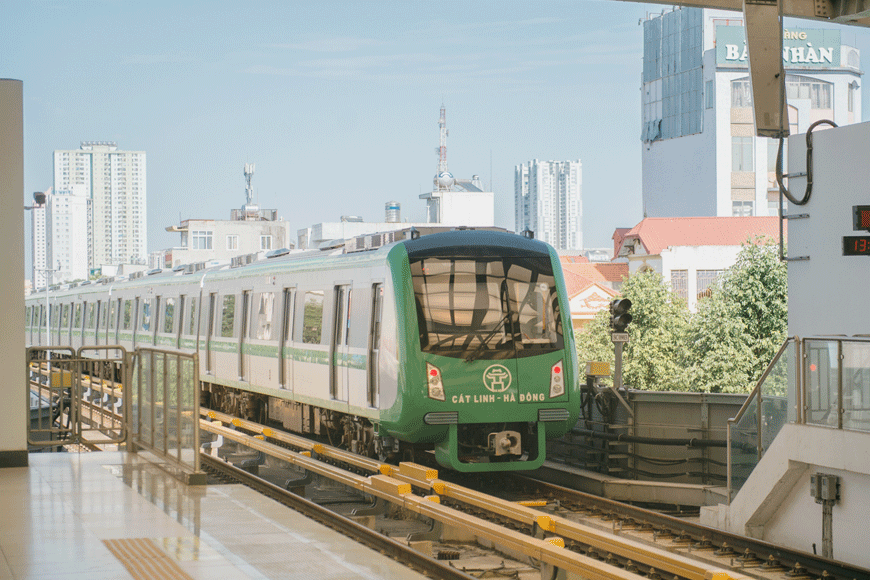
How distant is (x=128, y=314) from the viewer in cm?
2966

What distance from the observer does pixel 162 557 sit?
7852 millimetres

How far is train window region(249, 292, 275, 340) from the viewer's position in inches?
723

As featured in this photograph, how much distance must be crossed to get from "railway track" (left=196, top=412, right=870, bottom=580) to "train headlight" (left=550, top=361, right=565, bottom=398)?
119 centimetres

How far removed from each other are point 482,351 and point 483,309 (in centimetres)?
52

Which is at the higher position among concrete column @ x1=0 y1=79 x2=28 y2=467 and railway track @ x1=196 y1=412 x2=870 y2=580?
concrete column @ x1=0 y1=79 x2=28 y2=467

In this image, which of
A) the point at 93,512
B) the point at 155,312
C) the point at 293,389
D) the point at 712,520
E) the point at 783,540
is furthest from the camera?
the point at 155,312

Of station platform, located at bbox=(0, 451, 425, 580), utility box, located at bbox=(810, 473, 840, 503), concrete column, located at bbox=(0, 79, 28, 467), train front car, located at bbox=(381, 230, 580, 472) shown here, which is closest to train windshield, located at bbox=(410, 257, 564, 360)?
train front car, located at bbox=(381, 230, 580, 472)

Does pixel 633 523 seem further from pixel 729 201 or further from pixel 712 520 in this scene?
pixel 729 201

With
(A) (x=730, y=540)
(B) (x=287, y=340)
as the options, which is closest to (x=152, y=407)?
(B) (x=287, y=340)

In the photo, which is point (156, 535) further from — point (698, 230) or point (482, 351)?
point (698, 230)

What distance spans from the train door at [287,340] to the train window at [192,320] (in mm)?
6130

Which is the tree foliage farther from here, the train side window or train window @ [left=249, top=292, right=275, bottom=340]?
the train side window

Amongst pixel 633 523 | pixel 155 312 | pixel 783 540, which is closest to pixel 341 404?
pixel 633 523

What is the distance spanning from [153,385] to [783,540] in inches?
287
